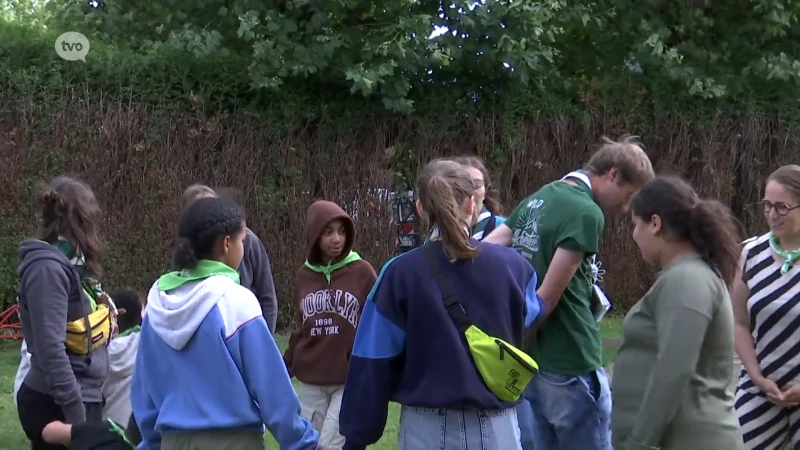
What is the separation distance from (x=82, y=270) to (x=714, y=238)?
2817 millimetres

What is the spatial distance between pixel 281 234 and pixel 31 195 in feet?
9.14

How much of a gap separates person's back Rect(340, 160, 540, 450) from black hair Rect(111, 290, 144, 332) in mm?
2543

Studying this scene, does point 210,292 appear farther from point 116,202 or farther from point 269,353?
point 116,202

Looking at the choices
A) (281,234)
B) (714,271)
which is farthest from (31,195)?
(714,271)

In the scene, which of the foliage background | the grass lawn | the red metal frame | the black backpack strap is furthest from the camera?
the foliage background

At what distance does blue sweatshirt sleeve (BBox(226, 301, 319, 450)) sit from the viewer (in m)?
3.33

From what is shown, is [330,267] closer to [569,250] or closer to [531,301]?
[569,250]

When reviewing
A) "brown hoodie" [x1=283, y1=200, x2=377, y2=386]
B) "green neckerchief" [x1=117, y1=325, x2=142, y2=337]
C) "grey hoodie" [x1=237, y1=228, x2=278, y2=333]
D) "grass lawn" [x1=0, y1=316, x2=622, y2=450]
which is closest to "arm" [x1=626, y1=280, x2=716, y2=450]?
"brown hoodie" [x1=283, y1=200, x2=377, y2=386]

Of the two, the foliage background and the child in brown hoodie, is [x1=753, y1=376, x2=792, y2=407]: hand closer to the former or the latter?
the child in brown hoodie

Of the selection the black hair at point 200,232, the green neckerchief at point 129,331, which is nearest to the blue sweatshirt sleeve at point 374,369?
the black hair at point 200,232

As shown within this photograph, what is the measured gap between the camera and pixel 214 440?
3391 mm

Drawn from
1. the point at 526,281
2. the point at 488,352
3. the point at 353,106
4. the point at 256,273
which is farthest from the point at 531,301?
the point at 353,106

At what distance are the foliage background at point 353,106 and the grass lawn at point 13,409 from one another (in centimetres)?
80

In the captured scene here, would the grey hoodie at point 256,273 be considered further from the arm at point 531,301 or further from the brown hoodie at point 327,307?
the arm at point 531,301
